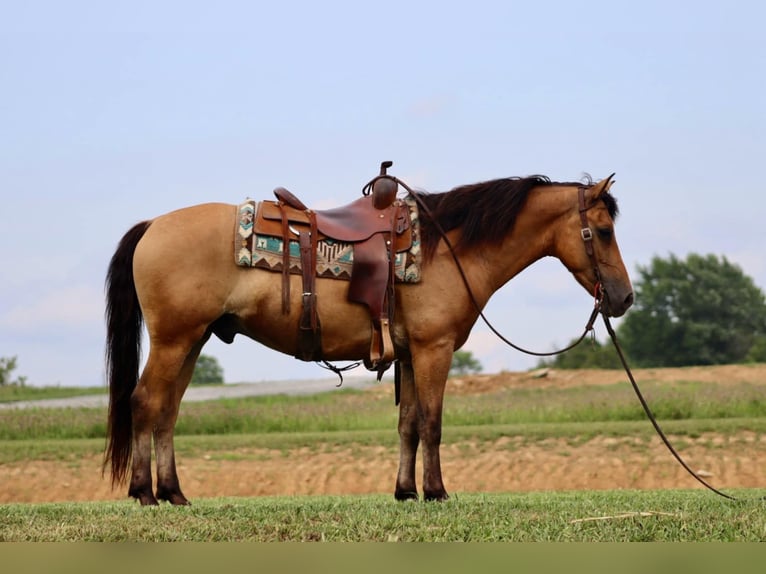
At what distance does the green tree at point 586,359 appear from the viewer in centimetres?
5131

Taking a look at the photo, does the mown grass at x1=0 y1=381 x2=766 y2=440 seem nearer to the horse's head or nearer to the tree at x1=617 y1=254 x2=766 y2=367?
the horse's head

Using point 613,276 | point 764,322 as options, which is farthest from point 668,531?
point 764,322

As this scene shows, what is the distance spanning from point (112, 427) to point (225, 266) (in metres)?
1.78

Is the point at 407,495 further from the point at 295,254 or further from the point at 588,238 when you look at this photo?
the point at 588,238

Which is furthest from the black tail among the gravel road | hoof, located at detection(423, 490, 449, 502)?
the gravel road

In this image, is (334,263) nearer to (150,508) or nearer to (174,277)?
(174,277)

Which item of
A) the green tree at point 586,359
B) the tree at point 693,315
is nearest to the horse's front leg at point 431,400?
the green tree at point 586,359

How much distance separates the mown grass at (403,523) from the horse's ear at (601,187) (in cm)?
268

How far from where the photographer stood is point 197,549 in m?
6.59

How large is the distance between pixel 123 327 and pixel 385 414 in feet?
48.9

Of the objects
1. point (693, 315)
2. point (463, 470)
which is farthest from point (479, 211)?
point (693, 315)

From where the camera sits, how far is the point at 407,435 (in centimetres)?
924

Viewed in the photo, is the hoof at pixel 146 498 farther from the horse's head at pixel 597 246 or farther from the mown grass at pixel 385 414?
the mown grass at pixel 385 414

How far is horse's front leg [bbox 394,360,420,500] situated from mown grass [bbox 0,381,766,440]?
12171 millimetres
